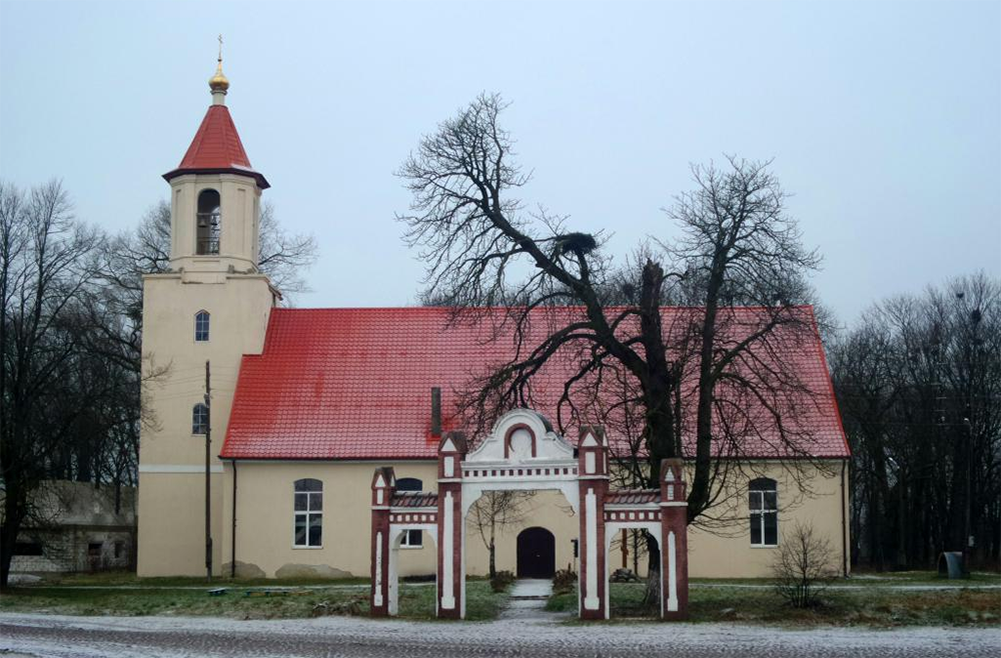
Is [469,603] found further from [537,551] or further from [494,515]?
[537,551]

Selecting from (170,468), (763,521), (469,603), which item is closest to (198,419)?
(170,468)

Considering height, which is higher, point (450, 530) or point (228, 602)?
point (450, 530)

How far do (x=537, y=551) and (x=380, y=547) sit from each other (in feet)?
44.2

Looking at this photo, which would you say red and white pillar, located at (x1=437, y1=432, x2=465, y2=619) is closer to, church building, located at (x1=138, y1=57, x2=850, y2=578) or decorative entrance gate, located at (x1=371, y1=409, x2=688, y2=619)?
decorative entrance gate, located at (x1=371, y1=409, x2=688, y2=619)

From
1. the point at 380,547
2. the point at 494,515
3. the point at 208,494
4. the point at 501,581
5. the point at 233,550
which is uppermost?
the point at 208,494

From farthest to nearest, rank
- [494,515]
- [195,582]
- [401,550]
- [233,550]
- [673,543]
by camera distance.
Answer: [233,550]
[401,550]
[195,582]
[494,515]
[673,543]

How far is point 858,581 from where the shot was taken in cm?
3759

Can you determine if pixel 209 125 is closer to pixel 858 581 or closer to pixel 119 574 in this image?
pixel 119 574

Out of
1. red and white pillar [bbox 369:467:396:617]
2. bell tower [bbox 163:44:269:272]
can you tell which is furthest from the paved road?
bell tower [bbox 163:44:269:272]

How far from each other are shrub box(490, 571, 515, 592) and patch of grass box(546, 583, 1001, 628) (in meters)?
3.11

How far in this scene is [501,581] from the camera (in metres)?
37.1

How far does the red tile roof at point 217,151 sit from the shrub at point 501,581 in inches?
592

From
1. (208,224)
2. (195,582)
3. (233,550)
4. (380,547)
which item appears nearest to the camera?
(380,547)

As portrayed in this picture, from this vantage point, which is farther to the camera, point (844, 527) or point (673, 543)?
point (844, 527)
